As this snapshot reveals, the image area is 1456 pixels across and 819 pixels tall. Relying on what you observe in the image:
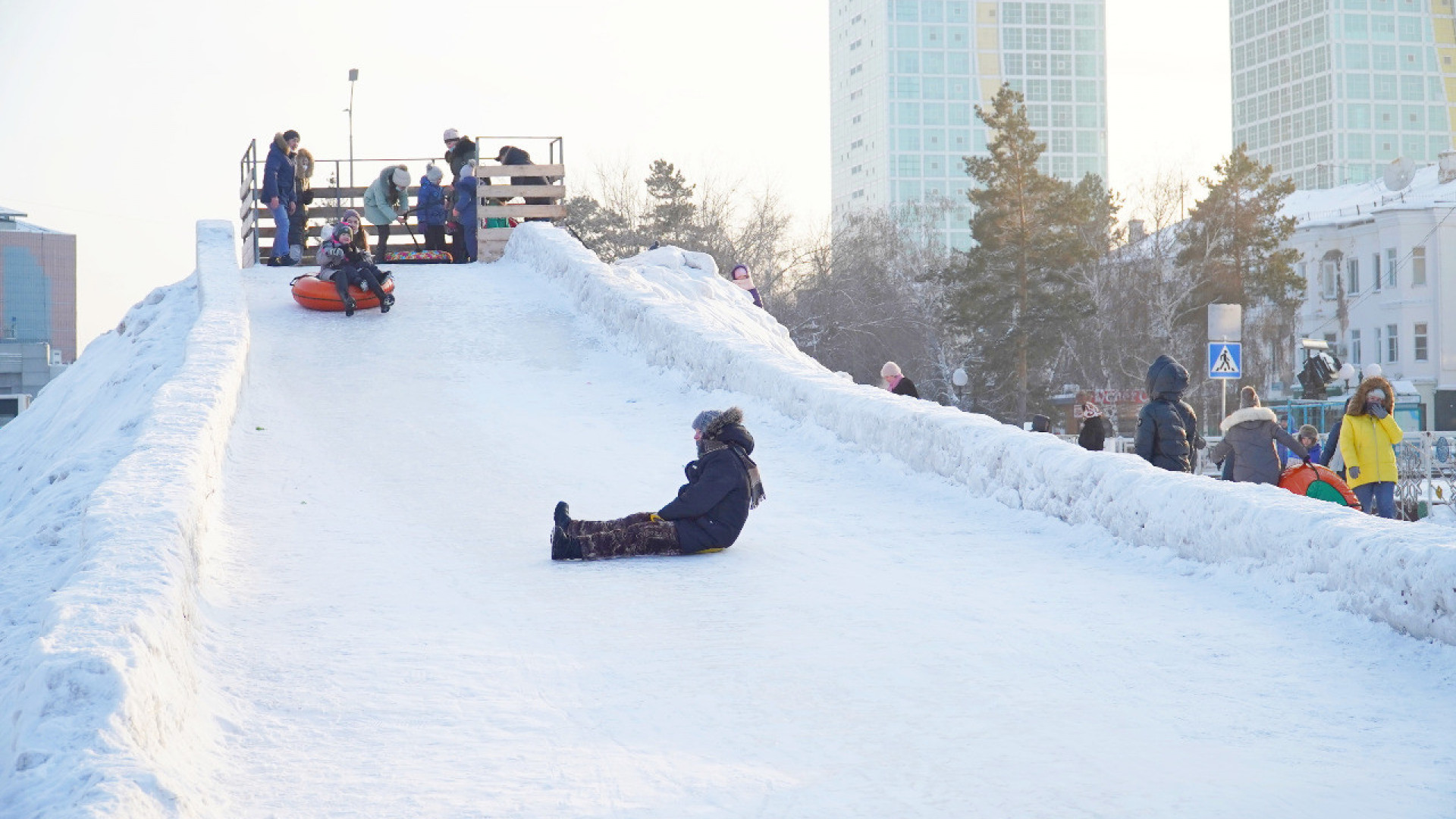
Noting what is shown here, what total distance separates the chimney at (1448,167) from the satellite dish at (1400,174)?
1244 millimetres

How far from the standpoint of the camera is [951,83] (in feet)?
559

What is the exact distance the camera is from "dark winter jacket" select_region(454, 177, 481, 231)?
23.2 m

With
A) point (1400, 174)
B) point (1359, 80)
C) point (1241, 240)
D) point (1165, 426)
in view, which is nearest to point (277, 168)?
point (1165, 426)

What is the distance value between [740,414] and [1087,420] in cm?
609

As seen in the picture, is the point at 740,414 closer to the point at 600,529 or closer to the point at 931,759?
the point at 600,529

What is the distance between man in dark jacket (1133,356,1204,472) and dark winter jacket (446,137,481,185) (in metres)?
16.2

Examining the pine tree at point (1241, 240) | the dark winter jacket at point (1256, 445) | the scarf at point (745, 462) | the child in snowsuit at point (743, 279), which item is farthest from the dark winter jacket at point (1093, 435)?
the pine tree at point (1241, 240)

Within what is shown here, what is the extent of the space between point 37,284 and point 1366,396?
146337 millimetres

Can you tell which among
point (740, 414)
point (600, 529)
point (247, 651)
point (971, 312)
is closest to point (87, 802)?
point (247, 651)

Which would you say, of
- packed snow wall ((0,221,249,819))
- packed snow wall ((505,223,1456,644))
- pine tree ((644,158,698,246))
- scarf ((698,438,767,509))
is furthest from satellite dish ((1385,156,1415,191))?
scarf ((698,438,767,509))

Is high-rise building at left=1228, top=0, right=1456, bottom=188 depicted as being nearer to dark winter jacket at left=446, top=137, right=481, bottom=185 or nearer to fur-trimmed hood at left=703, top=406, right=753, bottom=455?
dark winter jacket at left=446, top=137, right=481, bottom=185

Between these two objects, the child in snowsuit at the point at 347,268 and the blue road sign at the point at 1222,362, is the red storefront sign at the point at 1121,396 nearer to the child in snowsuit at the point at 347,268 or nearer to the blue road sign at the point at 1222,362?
the blue road sign at the point at 1222,362

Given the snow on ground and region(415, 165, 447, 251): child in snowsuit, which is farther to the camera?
region(415, 165, 447, 251): child in snowsuit

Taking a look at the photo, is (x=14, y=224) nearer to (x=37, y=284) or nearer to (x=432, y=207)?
(x=37, y=284)
